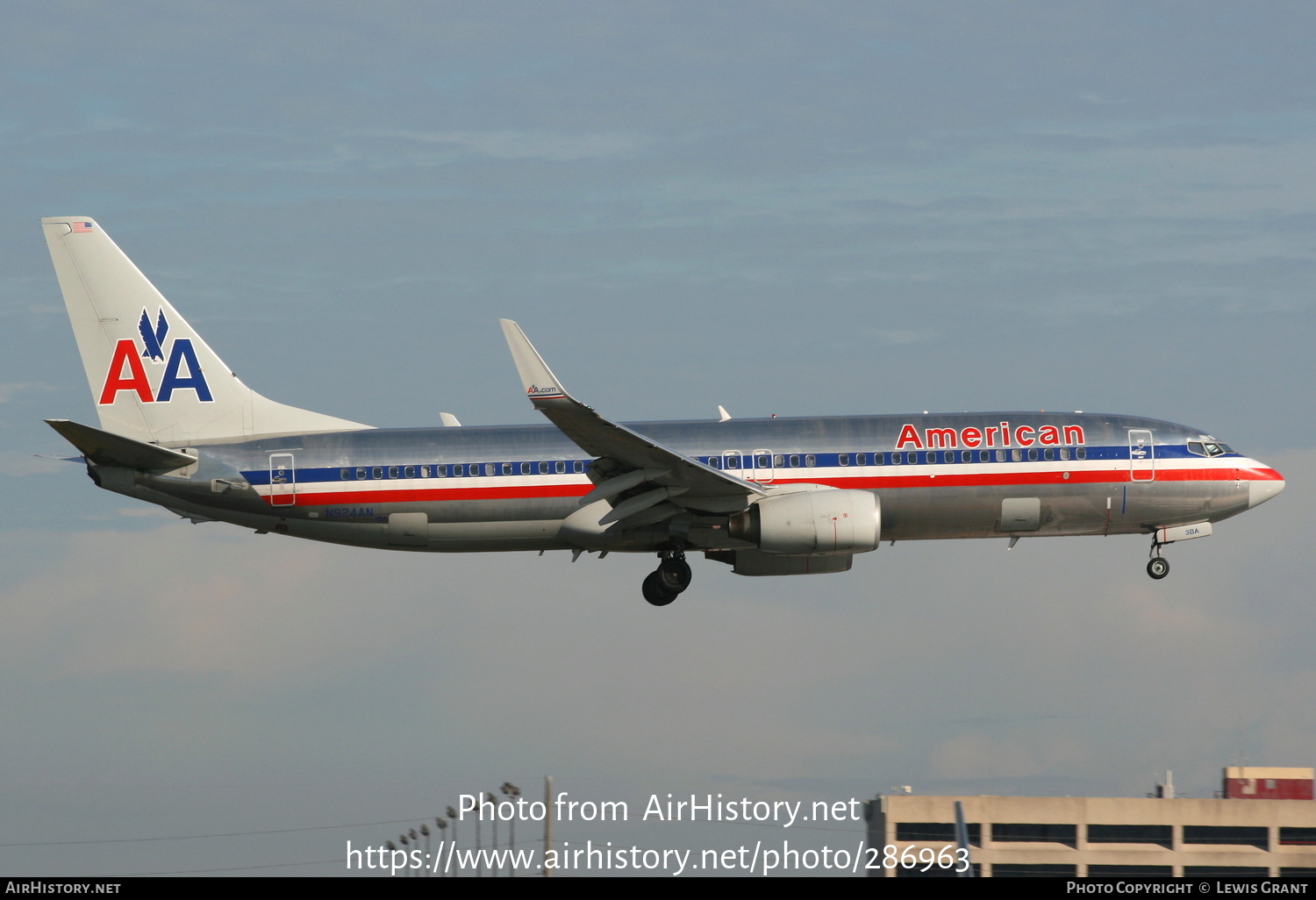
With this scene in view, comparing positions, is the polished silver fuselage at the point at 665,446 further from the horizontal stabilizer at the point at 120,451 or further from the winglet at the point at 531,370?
the winglet at the point at 531,370

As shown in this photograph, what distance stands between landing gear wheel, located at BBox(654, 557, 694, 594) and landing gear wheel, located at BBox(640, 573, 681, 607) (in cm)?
10

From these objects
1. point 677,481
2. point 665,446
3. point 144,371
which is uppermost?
point 144,371

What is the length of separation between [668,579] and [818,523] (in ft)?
19.1

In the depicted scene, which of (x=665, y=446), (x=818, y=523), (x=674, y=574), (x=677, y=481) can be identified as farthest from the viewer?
(x=674, y=574)

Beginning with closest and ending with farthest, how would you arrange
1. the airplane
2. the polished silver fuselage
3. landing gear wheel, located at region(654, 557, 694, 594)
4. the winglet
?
1. the winglet
2. the airplane
3. the polished silver fuselage
4. landing gear wheel, located at region(654, 557, 694, 594)

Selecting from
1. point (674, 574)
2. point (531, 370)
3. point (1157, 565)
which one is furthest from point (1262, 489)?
point (531, 370)

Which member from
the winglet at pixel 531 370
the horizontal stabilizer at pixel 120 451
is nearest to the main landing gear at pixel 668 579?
the winglet at pixel 531 370

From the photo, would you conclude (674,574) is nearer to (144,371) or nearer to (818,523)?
(818,523)

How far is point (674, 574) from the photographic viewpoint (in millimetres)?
45656

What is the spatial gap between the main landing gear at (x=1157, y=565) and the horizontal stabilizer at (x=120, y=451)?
30001 mm

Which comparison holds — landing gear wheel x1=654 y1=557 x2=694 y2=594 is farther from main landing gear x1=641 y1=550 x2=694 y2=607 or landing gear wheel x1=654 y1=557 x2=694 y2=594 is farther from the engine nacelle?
the engine nacelle

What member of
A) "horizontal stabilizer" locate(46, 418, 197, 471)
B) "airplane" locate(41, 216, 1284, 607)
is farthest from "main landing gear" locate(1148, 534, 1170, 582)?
"horizontal stabilizer" locate(46, 418, 197, 471)

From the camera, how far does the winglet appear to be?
126 feet
